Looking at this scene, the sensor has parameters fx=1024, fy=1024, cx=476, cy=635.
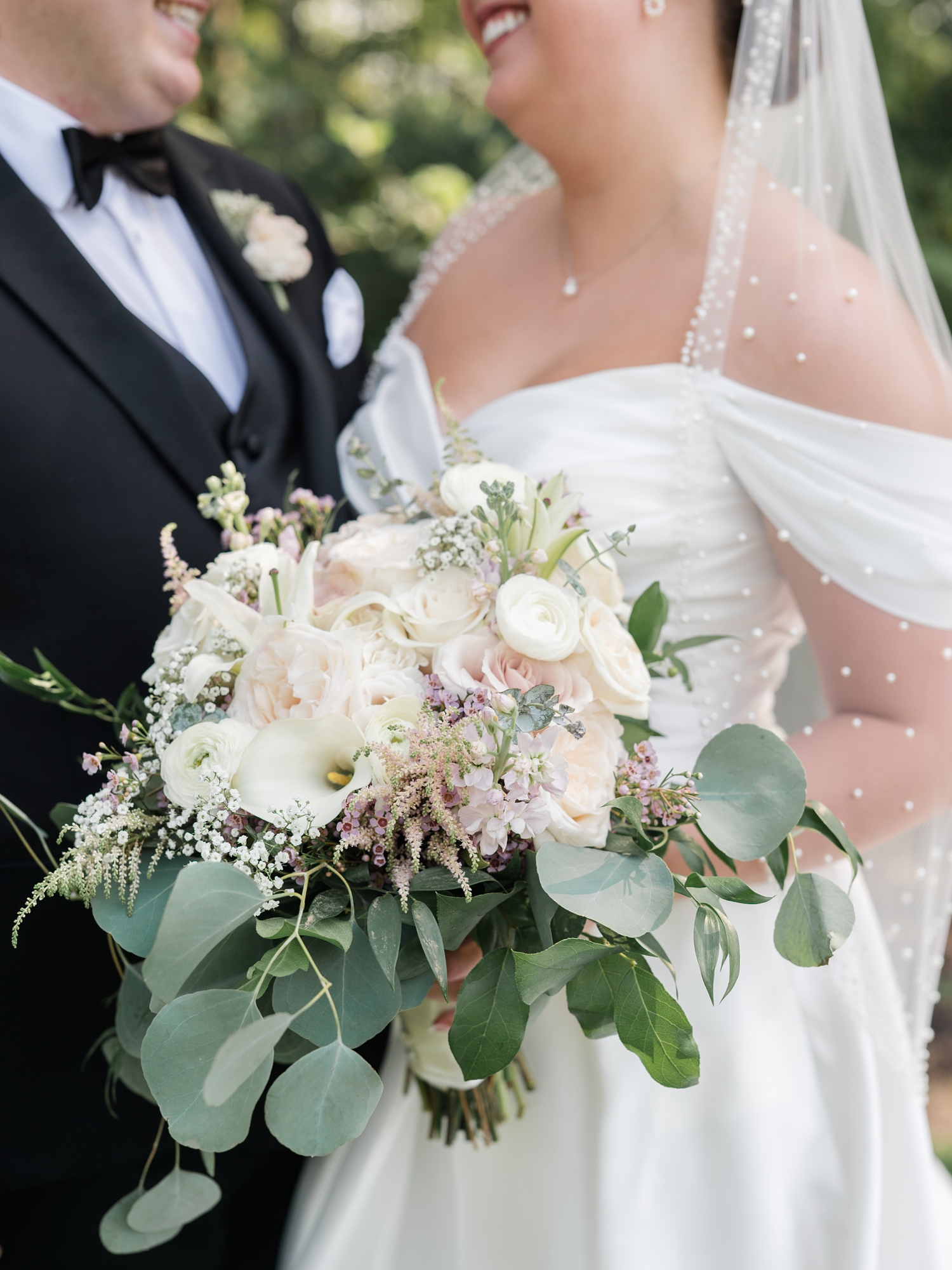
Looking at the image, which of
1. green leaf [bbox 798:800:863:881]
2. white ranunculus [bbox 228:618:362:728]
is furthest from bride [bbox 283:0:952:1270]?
white ranunculus [bbox 228:618:362:728]

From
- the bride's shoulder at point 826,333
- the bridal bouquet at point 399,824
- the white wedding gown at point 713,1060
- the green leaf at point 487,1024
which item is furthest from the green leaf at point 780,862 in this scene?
the bride's shoulder at point 826,333

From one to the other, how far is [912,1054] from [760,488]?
1.07 meters

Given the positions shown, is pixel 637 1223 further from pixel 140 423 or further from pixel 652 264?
pixel 652 264

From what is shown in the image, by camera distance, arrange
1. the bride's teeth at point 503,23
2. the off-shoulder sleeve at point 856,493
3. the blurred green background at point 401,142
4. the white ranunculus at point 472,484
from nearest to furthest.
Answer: the white ranunculus at point 472,484
the off-shoulder sleeve at point 856,493
the bride's teeth at point 503,23
the blurred green background at point 401,142

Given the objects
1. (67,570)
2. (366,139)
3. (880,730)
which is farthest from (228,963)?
(366,139)

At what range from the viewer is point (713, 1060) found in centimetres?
182

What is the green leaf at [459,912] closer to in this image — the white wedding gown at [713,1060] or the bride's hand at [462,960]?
the bride's hand at [462,960]

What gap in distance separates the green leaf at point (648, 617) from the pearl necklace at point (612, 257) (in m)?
0.88

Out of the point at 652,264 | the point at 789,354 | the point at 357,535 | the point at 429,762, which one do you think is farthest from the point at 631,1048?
the point at 652,264

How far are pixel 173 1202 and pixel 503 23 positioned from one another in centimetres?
208

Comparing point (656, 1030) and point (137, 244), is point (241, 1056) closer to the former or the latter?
point (656, 1030)

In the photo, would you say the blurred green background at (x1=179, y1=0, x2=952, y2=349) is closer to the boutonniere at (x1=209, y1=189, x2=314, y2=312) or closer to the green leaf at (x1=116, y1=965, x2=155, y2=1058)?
the boutonniere at (x1=209, y1=189, x2=314, y2=312)

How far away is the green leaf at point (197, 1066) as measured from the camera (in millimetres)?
1051

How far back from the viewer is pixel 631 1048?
Answer: 45.5 inches
